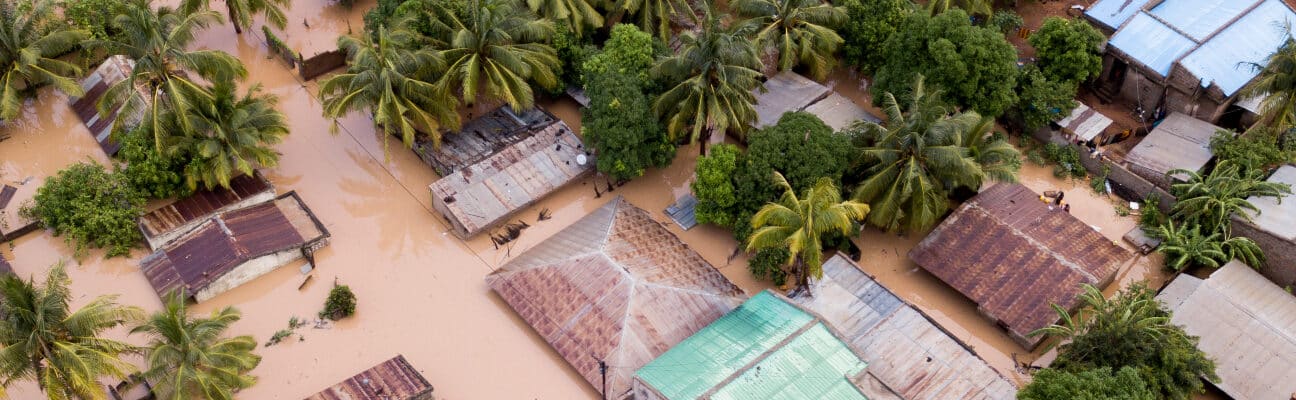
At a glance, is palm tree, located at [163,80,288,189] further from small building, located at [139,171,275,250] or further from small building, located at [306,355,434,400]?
small building, located at [306,355,434,400]

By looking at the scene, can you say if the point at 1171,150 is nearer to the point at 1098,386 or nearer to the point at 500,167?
the point at 1098,386

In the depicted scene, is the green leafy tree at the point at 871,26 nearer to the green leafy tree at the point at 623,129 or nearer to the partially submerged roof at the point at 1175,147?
the green leafy tree at the point at 623,129

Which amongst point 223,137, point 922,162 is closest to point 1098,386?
point 922,162

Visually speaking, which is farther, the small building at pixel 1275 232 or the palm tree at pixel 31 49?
the palm tree at pixel 31 49

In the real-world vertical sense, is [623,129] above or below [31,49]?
below

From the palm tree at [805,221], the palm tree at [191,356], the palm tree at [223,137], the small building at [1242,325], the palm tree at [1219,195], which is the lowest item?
the small building at [1242,325]

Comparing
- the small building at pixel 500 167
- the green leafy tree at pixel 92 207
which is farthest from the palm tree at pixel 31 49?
the small building at pixel 500 167
